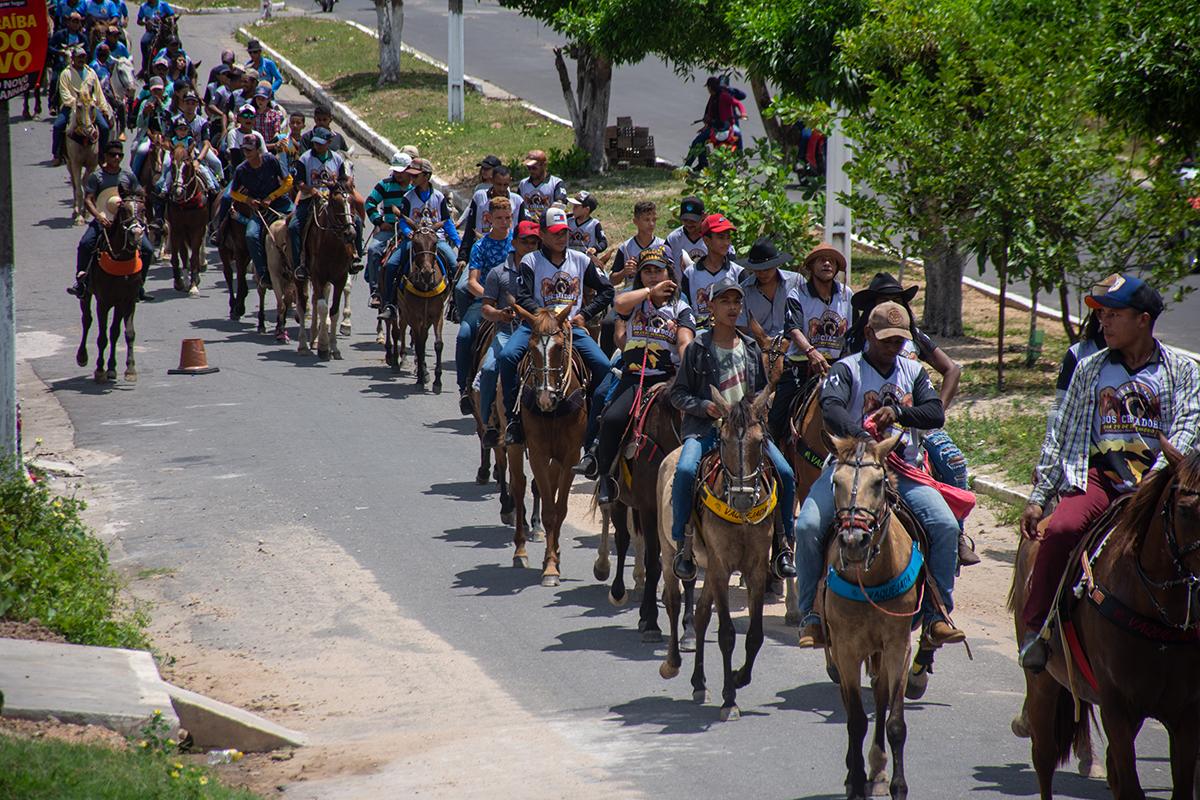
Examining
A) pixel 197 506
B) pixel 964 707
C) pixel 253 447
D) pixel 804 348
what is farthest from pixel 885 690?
pixel 253 447

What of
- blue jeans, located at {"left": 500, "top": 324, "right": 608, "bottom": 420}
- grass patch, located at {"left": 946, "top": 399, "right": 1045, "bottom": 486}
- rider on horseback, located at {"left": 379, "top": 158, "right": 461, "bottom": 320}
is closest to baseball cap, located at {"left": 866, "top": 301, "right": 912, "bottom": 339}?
blue jeans, located at {"left": 500, "top": 324, "right": 608, "bottom": 420}

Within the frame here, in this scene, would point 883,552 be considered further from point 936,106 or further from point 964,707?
point 936,106

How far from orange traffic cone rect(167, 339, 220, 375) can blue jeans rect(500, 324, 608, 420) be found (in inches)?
351

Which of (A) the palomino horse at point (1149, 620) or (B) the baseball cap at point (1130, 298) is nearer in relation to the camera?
(A) the palomino horse at point (1149, 620)

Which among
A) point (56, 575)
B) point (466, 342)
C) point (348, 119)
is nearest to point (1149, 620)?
point (56, 575)

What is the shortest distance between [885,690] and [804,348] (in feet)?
13.2

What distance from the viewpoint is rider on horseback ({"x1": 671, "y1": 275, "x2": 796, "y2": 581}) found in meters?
10.4

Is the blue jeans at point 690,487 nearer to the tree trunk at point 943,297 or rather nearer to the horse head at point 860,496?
the horse head at point 860,496

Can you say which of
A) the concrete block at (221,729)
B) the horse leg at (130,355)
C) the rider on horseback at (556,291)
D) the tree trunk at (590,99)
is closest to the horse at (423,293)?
the horse leg at (130,355)

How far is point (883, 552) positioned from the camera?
8.50 m

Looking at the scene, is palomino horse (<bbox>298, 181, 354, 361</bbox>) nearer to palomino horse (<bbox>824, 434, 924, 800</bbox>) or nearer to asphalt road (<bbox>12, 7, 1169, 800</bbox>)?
asphalt road (<bbox>12, 7, 1169, 800</bbox>)

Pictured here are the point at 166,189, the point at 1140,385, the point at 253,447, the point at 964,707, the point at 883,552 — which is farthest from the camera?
the point at 166,189

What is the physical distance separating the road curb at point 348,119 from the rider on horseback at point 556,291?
16.5 m

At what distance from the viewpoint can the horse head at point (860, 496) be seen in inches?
316
